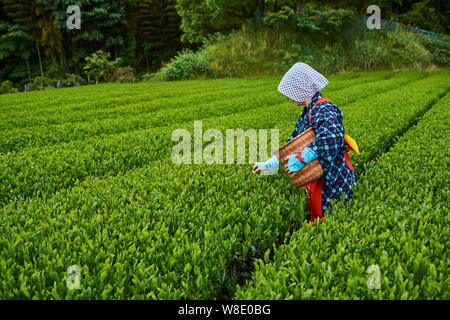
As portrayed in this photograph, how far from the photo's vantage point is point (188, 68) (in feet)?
79.7

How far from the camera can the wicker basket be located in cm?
302

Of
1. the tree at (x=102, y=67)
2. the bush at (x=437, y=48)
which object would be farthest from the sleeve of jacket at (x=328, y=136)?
the bush at (x=437, y=48)

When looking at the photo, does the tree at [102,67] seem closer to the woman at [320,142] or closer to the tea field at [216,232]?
the tea field at [216,232]

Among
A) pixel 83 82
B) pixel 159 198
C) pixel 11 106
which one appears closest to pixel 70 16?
pixel 83 82

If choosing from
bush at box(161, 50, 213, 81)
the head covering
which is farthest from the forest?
the head covering

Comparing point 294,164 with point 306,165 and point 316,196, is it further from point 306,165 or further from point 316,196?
point 316,196

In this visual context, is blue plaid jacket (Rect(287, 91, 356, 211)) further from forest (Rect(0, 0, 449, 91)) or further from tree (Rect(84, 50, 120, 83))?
tree (Rect(84, 50, 120, 83))

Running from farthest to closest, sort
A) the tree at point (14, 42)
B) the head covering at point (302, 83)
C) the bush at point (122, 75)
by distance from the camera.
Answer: the tree at point (14, 42) → the bush at point (122, 75) → the head covering at point (302, 83)

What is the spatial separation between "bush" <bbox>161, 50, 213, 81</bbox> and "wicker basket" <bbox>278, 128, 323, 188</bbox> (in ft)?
73.2

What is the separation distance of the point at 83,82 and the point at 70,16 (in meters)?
8.16

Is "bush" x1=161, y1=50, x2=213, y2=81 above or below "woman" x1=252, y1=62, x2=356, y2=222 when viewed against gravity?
above

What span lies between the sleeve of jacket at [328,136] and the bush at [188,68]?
2253 centimetres

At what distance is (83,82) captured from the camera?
33062mm

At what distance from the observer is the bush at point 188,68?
24281 mm
